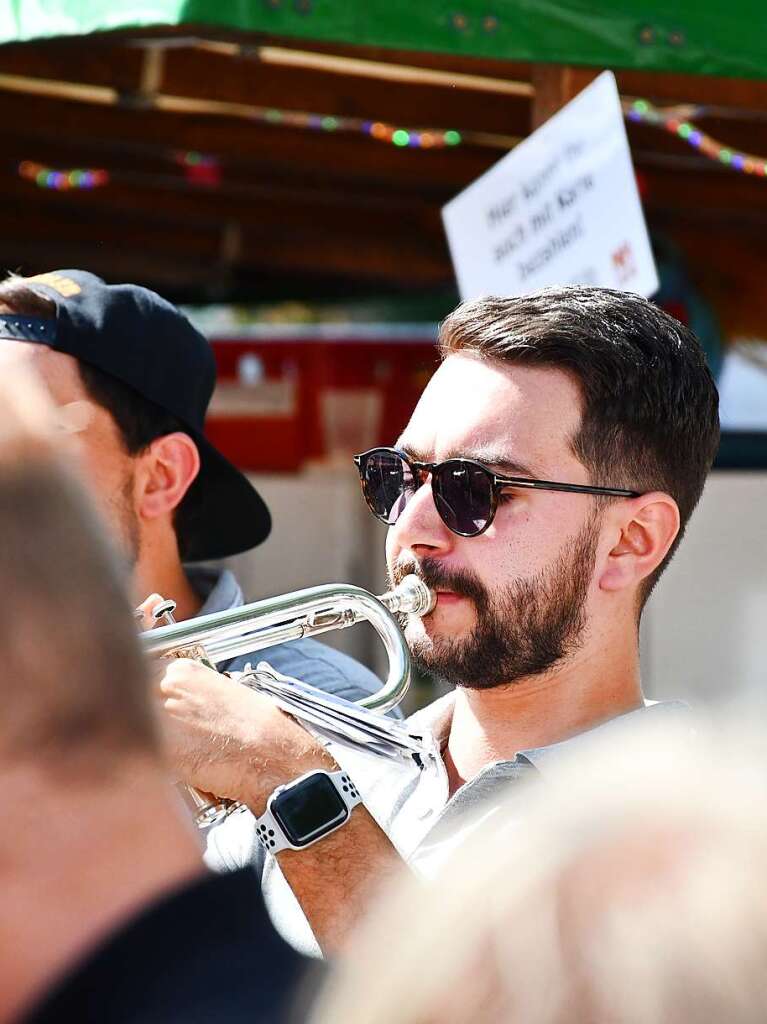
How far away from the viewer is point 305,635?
228cm

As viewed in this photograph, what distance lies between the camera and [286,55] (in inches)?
136

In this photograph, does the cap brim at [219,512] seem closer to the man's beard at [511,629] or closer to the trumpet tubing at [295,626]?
the trumpet tubing at [295,626]

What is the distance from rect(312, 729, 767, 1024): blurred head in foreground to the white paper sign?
1.76 meters

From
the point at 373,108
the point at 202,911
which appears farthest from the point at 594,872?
the point at 373,108

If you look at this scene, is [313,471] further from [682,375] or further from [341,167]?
[682,375]

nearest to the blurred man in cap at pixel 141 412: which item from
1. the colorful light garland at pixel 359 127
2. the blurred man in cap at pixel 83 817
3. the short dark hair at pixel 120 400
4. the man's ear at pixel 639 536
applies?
the short dark hair at pixel 120 400

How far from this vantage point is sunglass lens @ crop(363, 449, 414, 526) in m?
2.05

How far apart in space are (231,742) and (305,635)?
439 mm

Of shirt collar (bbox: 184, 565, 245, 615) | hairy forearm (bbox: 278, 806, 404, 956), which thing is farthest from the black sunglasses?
shirt collar (bbox: 184, 565, 245, 615)

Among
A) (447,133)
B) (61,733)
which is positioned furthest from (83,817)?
(447,133)

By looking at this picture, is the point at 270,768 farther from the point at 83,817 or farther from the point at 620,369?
the point at 83,817

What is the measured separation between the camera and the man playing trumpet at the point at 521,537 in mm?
1885

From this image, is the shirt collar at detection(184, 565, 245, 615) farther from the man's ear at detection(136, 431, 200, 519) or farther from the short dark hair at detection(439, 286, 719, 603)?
the short dark hair at detection(439, 286, 719, 603)

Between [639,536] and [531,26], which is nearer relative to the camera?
[639,536]
